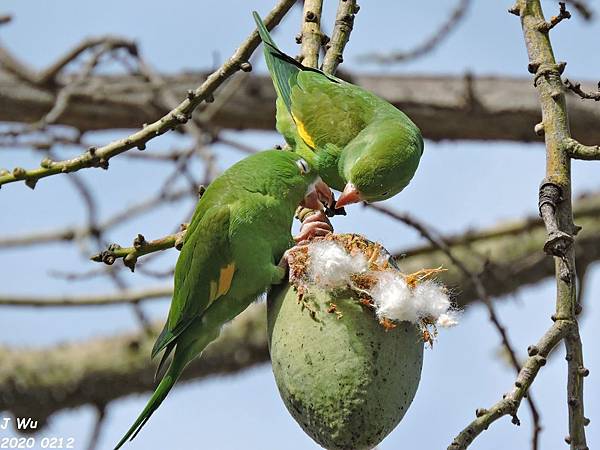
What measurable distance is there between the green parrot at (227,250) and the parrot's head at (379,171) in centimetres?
24

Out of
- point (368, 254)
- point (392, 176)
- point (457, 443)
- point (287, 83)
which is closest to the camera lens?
point (457, 443)

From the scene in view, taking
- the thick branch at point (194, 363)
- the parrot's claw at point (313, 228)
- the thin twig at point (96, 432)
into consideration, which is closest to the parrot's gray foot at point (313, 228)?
the parrot's claw at point (313, 228)

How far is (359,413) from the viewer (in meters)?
2.16

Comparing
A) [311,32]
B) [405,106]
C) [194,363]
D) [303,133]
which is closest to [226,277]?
[311,32]

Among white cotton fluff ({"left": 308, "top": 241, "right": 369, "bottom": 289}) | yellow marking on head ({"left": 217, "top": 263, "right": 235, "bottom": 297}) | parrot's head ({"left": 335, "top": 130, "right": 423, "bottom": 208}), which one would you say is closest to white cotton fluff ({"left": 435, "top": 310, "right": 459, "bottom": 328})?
white cotton fluff ({"left": 308, "top": 241, "right": 369, "bottom": 289})

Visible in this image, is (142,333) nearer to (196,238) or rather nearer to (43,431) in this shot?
(43,431)

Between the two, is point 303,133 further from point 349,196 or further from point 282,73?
point 349,196

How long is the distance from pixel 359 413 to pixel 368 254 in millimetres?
411

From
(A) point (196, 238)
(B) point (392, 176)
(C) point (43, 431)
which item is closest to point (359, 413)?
(A) point (196, 238)

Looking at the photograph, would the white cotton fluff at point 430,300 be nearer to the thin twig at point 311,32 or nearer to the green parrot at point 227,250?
the green parrot at point 227,250

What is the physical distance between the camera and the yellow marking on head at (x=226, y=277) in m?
Result: 2.65

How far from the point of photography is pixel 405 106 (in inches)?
188

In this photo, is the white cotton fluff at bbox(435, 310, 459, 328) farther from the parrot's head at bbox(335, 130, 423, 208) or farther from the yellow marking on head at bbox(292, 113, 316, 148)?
the yellow marking on head at bbox(292, 113, 316, 148)

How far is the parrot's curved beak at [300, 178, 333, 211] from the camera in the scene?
2.88 m
